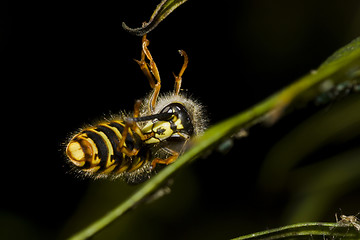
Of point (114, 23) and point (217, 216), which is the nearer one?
point (217, 216)

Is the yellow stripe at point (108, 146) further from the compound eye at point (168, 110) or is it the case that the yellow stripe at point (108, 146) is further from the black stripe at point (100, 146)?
the compound eye at point (168, 110)

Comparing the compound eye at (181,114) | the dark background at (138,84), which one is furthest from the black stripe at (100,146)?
the dark background at (138,84)

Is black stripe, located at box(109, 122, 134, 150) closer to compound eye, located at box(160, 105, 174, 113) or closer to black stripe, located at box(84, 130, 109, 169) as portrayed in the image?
black stripe, located at box(84, 130, 109, 169)

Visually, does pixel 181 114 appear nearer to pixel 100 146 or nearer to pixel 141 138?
pixel 141 138

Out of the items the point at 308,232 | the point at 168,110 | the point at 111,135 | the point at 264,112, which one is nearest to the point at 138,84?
the point at 168,110

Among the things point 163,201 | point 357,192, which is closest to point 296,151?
point 357,192

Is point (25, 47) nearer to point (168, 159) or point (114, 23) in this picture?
point (114, 23)

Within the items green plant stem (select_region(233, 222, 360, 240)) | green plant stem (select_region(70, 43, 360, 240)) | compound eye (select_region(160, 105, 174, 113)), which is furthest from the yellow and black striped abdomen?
green plant stem (select_region(233, 222, 360, 240))
